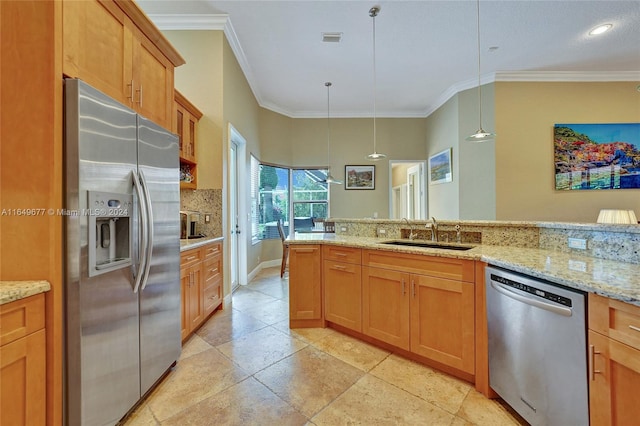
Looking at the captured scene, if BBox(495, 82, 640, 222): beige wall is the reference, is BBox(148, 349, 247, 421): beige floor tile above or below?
below

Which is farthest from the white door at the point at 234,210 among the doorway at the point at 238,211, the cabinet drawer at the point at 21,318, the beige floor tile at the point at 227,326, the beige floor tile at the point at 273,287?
the cabinet drawer at the point at 21,318

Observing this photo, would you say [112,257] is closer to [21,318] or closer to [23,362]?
[21,318]

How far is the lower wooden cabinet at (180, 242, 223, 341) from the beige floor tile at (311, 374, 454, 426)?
1.46m

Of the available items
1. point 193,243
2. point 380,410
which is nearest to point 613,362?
point 380,410

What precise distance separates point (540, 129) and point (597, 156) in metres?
0.92

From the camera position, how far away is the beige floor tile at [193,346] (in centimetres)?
220

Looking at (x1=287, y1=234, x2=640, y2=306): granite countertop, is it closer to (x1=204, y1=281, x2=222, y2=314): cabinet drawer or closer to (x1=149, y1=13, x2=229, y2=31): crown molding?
(x1=204, y1=281, x2=222, y2=314): cabinet drawer

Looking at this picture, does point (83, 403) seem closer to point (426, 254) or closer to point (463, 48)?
point (426, 254)

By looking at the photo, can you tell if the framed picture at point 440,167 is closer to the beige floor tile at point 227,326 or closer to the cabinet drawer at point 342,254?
the cabinet drawer at point 342,254

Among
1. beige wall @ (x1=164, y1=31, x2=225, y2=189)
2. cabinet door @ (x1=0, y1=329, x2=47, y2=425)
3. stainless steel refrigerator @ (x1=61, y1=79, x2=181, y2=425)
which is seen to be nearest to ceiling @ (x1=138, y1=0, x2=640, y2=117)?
beige wall @ (x1=164, y1=31, x2=225, y2=189)

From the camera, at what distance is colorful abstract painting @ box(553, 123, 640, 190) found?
13.4 ft

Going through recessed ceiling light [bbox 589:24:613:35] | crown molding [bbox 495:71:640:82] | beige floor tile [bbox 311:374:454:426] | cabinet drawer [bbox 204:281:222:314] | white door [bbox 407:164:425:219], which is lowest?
beige floor tile [bbox 311:374:454:426]

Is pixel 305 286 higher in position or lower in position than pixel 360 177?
lower

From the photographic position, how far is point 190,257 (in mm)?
2422
